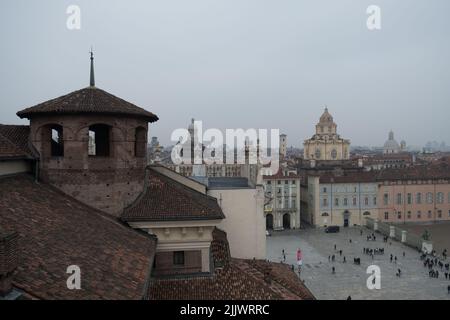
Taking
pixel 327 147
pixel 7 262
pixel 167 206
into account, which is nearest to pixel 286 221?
pixel 327 147

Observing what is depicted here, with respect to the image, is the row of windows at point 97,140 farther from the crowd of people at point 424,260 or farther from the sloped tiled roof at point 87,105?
the crowd of people at point 424,260

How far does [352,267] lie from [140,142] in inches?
1402

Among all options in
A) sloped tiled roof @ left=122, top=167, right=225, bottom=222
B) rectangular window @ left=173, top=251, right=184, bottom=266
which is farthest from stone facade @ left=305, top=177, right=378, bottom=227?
rectangular window @ left=173, top=251, right=184, bottom=266

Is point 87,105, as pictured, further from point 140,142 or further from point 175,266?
point 175,266

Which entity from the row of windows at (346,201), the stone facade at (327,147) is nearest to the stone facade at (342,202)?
the row of windows at (346,201)

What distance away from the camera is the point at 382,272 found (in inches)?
1649

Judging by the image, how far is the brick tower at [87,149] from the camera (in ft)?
45.0

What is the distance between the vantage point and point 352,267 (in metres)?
44.4

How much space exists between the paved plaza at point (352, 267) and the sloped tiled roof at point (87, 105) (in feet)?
84.8

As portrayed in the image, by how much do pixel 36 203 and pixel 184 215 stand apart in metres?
4.86

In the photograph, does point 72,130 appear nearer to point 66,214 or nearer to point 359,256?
point 66,214
